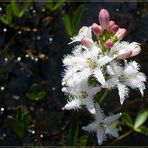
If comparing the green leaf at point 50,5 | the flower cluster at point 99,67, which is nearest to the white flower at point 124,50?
the flower cluster at point 99,67

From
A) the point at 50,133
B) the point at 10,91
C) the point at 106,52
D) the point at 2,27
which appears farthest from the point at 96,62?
the point at 2,27

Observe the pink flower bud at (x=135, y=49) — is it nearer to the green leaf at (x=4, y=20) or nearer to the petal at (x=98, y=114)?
the petal at (x=98, y=114)

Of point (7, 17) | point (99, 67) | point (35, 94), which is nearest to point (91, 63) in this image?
point (99, 67)

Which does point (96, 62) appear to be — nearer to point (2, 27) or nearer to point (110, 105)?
point (110, 105)

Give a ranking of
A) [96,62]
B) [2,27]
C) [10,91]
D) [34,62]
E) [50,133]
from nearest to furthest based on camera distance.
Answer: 1. [96,62]
2. [50,133]
3. [10,91]
4. [34,62]
5. [2,27]

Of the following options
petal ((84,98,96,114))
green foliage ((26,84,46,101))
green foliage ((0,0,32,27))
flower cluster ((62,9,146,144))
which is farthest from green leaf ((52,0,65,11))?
petal ((84,98,96,114))

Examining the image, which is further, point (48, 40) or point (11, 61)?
point (48, 40)

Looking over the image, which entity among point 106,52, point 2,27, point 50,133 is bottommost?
point 50,133

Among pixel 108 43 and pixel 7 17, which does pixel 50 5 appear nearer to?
pixel 7 17
